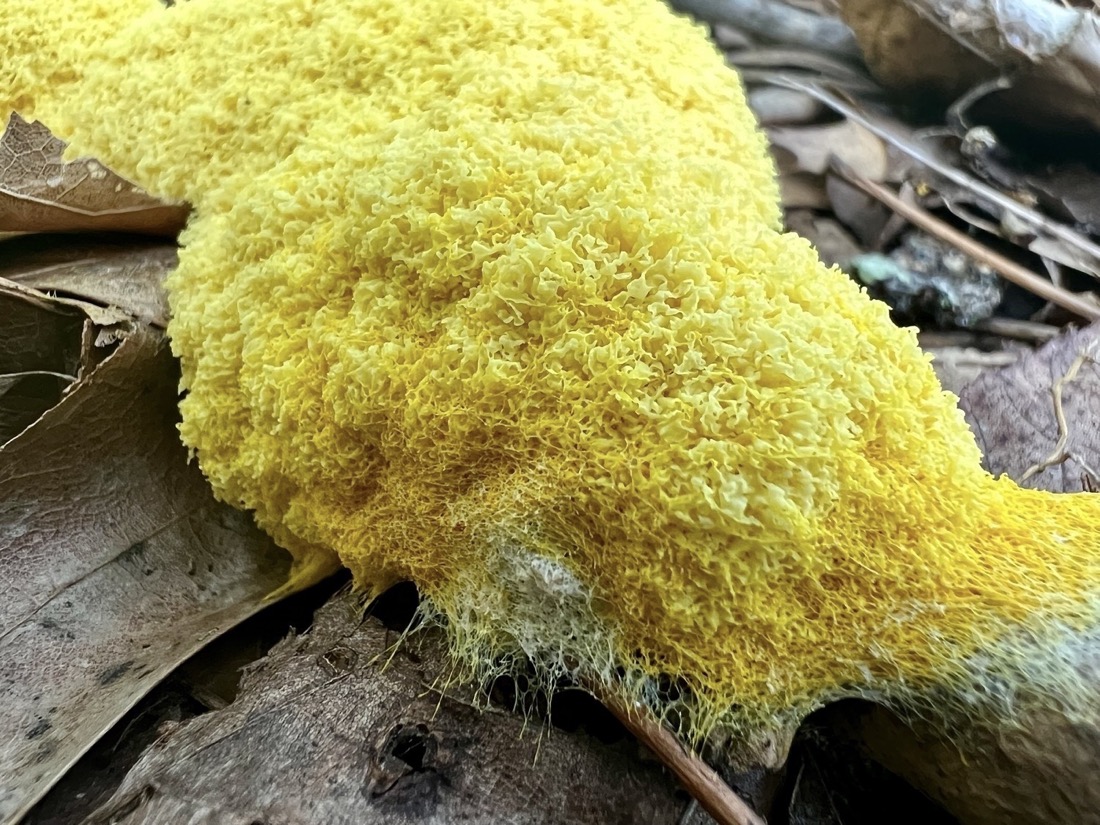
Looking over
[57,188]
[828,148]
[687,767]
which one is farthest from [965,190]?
[57,188]

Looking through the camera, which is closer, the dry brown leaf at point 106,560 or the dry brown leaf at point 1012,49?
the dry brown leaf at point 106,560

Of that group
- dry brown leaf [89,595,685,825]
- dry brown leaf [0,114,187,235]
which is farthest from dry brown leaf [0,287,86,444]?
dry brown leaf [89,595,685,825]

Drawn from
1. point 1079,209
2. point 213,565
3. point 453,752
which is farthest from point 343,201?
point 1079,209

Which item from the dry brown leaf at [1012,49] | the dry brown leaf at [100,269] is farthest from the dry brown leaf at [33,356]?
the dry brown leaf at [1012,49]

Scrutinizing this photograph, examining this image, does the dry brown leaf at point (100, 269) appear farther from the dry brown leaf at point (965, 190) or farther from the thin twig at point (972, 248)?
the dry brown leaf at point (965, 190)

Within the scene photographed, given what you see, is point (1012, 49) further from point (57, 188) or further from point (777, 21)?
point (57, 188)

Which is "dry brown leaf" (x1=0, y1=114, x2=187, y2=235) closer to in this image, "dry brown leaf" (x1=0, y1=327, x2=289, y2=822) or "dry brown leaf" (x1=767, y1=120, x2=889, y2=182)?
"dry brown leaf" (x1=0, y1=327, x2=289, y2=822)
